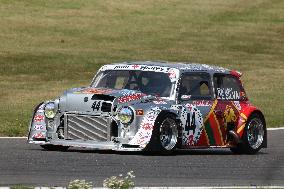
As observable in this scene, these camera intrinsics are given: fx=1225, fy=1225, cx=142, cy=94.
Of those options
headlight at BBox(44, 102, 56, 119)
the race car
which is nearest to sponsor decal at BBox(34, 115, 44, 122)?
the race car

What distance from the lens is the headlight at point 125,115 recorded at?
17.6 m

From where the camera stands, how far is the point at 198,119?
1867 cm

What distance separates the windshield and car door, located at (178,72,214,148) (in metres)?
0.26

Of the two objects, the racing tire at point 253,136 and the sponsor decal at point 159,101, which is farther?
the racing tire at point 253,136

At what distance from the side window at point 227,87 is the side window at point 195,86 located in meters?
0.17

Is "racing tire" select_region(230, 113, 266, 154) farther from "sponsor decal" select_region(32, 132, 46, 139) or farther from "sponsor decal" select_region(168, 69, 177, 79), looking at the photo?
"sponsor decal" select_region(32, 132, 46, 139)

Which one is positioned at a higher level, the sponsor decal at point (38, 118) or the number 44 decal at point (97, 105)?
the number 44 decal at point (97, 105)

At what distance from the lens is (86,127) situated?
59.0ft

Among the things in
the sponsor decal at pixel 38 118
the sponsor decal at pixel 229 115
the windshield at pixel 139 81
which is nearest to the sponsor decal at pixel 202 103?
the sponsor decal at pixel 229 115

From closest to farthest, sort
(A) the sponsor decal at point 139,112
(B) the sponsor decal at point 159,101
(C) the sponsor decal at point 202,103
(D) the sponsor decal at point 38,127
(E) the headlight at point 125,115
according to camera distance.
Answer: (E) the headlight at point 125,115, (A) the sponsor decal at point 139,112, (B) the sponsor decal at point 159,101, (D) the sponsor decal at point 38,127, (C) the sponsor decal at point 202,103

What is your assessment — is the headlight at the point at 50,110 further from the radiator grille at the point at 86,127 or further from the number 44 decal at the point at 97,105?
the number 44 decal at the point at 97,105

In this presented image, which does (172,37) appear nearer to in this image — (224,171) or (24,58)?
(24,58)

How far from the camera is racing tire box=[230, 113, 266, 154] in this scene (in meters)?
19.3

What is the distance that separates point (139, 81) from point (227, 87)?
5.34 feet
